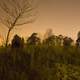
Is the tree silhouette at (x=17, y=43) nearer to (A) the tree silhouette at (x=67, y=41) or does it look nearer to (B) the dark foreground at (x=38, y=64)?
(B) the dark foreground at (x=38, y=64)

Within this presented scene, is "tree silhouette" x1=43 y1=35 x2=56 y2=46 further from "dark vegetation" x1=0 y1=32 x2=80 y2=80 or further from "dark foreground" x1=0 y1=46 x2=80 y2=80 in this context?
"dark foreground" x1=0 y1=46 x2=80 y2=80

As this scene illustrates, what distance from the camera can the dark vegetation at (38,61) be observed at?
14.0 m

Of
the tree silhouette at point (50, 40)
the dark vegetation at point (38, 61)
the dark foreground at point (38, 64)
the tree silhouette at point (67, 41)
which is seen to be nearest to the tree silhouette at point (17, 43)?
the dark vegetation at point (38, 61)

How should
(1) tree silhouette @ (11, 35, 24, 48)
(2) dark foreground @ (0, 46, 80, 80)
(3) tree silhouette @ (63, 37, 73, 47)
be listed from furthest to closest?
(3) tree silhouette @ (63, 37, 73, 47)
(1) tree silhouette @ (11, 35, 24, 48)
(2) dark foreground @ (0, 46, 80, 80)

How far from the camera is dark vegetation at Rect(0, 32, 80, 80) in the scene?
1398 cm

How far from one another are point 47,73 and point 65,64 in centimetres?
129

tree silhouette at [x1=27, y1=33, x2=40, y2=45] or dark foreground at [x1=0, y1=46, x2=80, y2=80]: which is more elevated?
tree silhouette at [x1=27, y1=33, x2=40, y2=45]

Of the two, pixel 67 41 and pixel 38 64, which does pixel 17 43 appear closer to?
pixel 38 64

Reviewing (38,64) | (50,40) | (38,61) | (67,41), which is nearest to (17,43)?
(38,61)

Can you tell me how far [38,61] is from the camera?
14656 mm

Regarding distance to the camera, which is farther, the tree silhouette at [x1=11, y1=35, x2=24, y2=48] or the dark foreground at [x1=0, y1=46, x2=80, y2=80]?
the tree silhouette at [x1=11, y1=35, x2=24, y2=48]

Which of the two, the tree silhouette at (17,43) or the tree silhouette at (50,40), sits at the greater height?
the tree silhouette at (50,40)

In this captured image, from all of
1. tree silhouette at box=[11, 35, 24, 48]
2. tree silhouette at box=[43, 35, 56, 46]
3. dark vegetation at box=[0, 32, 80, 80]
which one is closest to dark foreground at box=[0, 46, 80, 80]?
dark vegetation at box=[0, 32, 80, 80]

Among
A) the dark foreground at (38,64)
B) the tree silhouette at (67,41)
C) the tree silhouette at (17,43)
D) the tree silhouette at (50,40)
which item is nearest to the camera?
the dark foreground at (38,64)
